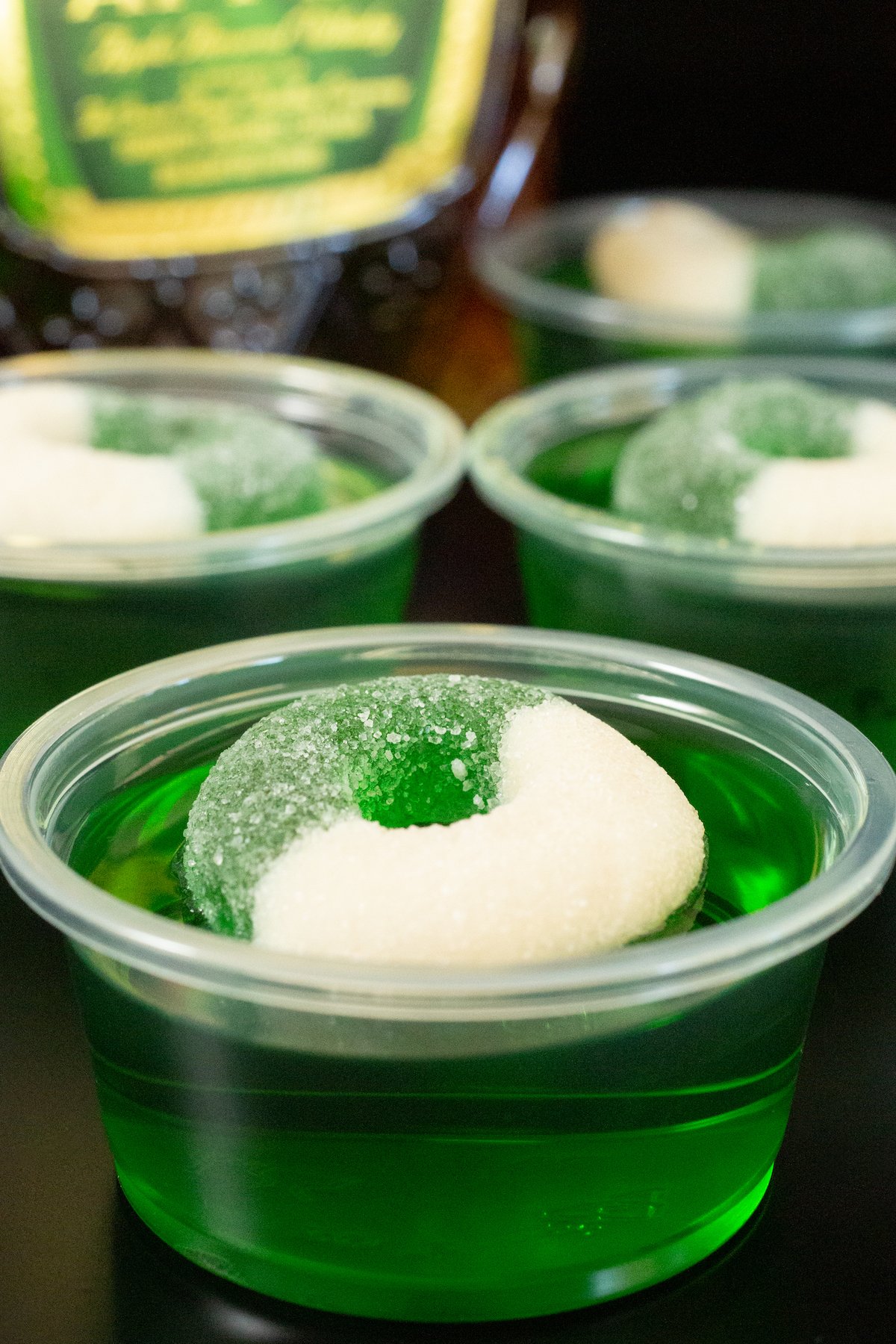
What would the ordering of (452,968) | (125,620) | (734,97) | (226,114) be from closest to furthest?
(452,968), (125,620), (226,114), (734,97)

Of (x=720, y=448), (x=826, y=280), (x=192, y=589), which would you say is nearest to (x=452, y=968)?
(x=192, y=589)

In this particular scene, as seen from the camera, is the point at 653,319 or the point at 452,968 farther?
the point at 653,319

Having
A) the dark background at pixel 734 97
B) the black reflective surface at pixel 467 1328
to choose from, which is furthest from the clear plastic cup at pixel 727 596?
the dark background at pixel 734 97

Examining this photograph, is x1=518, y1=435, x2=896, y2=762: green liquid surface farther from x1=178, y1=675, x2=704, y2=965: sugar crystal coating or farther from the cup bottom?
the cup bottom

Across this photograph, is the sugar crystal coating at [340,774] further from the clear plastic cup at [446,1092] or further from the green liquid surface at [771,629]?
the green liquid surface at [771,629]

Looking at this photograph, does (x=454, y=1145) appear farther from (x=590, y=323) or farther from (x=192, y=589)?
(x=590, y=323)
